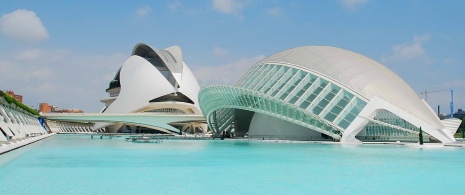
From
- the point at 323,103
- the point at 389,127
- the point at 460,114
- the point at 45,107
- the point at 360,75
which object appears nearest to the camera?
the point at 389,127

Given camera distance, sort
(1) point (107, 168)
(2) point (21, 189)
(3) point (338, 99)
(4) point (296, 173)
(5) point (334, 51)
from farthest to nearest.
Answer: (5) point (334, 51)
(3) point (338, 99)
(1) point (107, 168)
(4) point (296, 173)
(2) point (21, 189)

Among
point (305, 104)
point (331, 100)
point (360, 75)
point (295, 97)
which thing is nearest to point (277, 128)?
point (295, 97)

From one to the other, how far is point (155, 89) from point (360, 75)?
183 ft

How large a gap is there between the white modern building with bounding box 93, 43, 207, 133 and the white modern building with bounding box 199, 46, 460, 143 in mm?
42532

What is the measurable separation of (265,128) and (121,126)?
53.9 meters

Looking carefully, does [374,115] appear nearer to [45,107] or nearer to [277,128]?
[277,128]

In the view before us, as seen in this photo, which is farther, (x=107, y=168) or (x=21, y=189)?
(x=107, y=168)

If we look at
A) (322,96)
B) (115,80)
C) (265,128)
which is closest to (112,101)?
(115,80)

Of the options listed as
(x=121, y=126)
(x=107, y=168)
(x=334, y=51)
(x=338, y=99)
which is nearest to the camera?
(x=107, y=168)

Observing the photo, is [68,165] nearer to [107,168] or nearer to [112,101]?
[107,168]

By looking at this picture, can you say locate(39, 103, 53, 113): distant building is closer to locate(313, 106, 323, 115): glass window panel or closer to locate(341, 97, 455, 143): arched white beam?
locate(313, 106, 323, 115): glass window panel

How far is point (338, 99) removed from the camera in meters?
37.5

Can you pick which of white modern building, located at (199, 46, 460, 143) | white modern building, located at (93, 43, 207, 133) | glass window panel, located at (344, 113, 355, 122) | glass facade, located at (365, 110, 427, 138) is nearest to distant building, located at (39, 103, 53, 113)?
white modern building, located at (93, 43, 207, 133)

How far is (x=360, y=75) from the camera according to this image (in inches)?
1563
